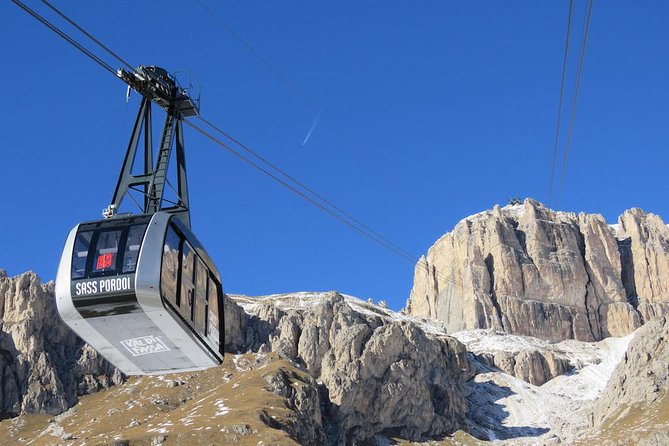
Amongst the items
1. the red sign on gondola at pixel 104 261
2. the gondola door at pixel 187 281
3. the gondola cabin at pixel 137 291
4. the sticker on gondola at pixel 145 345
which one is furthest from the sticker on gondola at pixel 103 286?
the sticker on gondola at pixel 145 345

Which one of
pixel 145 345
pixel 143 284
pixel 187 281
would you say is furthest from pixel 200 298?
pixel 143 284

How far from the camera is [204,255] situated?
111 ft

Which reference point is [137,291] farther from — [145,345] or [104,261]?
[145,345]

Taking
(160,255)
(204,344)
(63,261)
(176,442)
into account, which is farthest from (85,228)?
(176,442)

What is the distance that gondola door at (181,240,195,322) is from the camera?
30875 millimetres

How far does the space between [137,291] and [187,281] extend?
10.4 ft

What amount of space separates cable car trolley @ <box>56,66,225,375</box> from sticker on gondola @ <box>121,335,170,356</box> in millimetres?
36

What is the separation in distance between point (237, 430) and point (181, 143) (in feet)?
527

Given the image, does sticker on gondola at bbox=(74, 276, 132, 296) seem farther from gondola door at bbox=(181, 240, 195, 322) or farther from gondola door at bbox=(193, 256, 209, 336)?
gondola door at bbox=(193, 256, 209, 336)

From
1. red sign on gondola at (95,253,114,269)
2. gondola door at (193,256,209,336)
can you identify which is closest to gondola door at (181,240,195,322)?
gondola door at (193,256,209,336)

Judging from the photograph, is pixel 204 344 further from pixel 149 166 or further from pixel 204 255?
pixel 149 166

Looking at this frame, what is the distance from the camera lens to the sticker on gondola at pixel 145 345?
1222 inches

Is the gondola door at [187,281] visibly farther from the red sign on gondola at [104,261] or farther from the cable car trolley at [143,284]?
the red sign on gondola at [104,261]

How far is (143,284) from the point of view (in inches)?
1130
